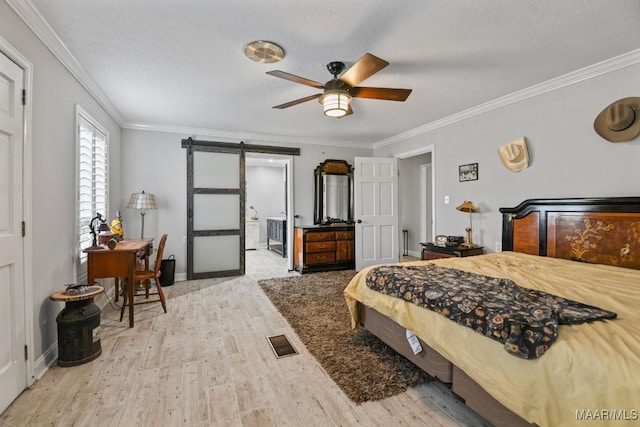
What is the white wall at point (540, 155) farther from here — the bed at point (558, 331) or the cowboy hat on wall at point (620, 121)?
the bed at point (558, 331)

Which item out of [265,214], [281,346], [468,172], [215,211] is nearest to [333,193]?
[215,211]

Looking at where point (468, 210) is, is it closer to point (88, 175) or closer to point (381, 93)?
point (381, 93)

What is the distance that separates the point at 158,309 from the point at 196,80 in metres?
2.55

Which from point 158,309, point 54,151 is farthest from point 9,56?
point 158,309

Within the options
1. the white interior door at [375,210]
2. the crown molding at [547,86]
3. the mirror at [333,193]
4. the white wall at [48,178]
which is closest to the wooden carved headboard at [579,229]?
the crown molding at [547,86]

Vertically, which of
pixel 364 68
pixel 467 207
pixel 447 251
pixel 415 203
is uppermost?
pixel 364 68

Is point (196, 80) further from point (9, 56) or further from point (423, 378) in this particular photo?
point (423, 378)

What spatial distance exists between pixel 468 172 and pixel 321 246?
2591 mm

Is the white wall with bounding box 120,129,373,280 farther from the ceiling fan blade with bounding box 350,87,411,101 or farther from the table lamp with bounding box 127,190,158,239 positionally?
the ceiling fan blade with bounding box 350,87,411,101

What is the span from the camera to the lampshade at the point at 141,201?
407 centimetres

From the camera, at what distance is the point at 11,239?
5.85 ft

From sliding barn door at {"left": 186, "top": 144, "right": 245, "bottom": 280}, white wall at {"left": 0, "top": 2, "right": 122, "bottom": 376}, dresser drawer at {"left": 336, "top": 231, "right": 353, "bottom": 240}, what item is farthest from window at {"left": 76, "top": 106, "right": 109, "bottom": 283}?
dresser drawer at {"left": 336, "top": 231, "right": 353, "bottom": 240}

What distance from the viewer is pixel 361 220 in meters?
5.22

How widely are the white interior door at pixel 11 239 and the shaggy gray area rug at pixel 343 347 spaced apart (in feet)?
6.20
